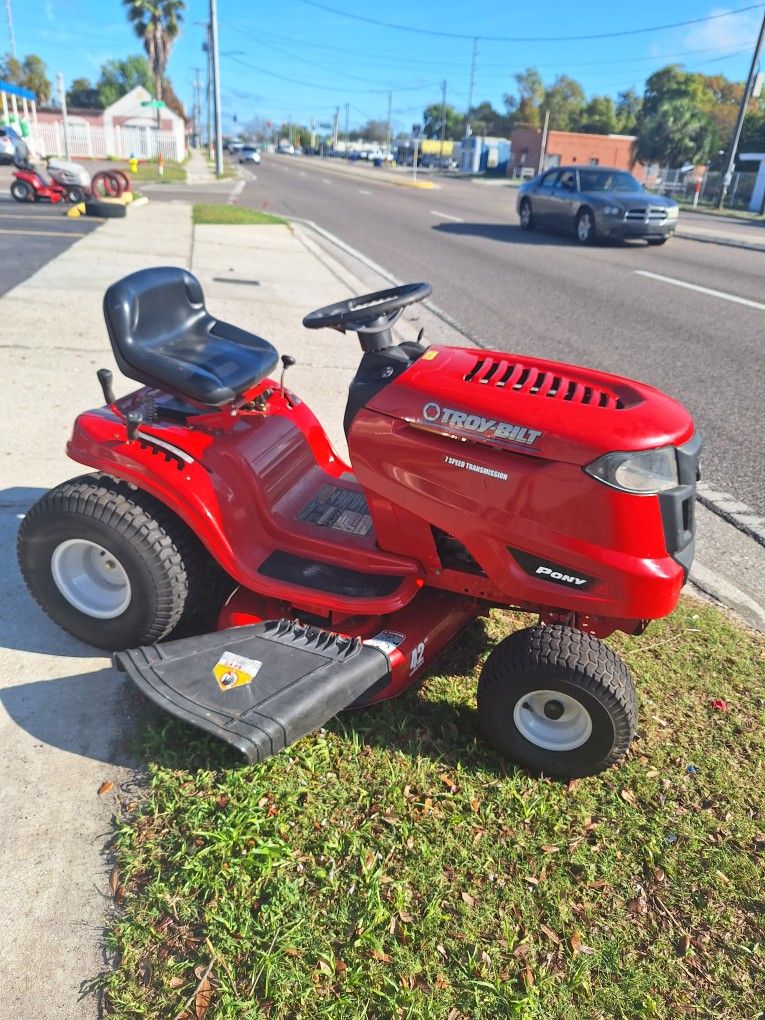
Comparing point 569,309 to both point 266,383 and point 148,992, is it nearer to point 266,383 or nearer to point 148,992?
point 266,383

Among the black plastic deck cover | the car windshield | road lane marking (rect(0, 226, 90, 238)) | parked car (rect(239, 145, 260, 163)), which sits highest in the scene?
the car windshield

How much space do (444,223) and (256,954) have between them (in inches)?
689

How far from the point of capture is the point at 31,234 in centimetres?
1205

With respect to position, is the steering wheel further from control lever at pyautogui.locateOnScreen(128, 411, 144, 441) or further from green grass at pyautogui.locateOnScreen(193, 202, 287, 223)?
green grass at pyautogui.locateOnScreen(193, 202, 287, 223)

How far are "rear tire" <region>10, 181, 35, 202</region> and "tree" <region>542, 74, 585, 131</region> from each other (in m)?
65.1

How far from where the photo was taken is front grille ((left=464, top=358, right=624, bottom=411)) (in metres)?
2.24

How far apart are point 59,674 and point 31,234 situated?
37.5 ft

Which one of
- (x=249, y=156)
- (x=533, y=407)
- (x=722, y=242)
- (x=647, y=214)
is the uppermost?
(x=533, y=407)

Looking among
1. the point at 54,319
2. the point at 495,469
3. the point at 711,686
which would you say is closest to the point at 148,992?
the point at 495,469

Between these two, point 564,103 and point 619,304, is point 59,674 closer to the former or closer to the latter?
point 619,304

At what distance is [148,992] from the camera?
172cm

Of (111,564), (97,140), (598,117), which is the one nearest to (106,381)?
(111,564)

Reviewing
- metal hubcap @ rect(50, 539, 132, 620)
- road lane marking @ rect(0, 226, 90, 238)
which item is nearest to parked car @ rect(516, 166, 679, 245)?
road lane marking @ rect(0, 226, 90, 238)

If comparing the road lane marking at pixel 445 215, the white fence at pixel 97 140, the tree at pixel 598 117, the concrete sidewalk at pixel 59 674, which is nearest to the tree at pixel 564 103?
the tree at pixel 598 117
